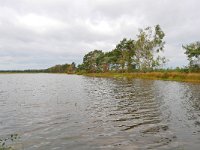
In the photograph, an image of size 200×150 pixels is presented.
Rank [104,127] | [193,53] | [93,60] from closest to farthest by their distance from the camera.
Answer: [104,127] → [193,53] → [93,60]

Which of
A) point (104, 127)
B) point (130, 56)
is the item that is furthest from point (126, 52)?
point (104, 127)

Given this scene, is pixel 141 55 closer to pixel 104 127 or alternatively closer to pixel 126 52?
pixel 126 52

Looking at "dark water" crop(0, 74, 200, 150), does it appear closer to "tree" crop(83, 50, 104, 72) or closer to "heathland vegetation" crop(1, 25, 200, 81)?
Result: "heathland vegetation" crop(1, 25, 200, 81)

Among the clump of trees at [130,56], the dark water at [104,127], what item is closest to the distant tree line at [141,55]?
the clump of trees at [130,56]

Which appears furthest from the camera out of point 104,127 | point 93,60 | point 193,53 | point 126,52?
point 93,60

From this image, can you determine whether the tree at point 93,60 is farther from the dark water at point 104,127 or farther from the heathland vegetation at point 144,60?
the dark water at point 104,127

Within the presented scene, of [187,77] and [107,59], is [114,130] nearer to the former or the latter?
[187,77]

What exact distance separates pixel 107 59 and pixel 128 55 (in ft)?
83.9

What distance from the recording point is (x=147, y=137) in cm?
1714

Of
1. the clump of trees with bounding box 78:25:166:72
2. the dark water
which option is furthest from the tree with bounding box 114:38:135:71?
the dark water

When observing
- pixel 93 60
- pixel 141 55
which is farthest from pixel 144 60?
pixel 93 60

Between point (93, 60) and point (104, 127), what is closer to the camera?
point (104, 127)

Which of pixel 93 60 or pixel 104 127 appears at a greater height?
pixel 93 60

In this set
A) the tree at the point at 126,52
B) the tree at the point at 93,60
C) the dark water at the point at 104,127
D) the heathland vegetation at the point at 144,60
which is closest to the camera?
the dark water at the point at 104,127
